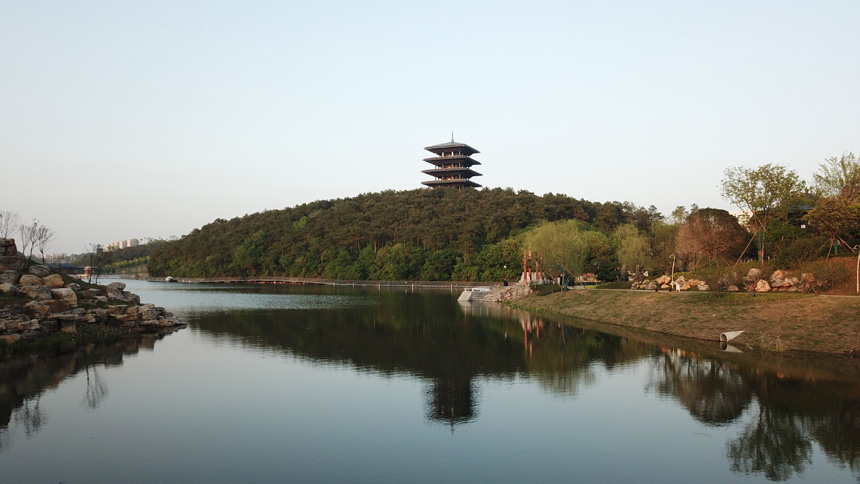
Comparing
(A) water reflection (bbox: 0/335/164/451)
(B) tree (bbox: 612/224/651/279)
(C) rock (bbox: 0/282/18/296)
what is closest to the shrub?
(B) tree (bbox: 612/224/651/279)

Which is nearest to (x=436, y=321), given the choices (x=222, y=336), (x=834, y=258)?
(x=222, y=336)

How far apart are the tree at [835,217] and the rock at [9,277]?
1736 inches

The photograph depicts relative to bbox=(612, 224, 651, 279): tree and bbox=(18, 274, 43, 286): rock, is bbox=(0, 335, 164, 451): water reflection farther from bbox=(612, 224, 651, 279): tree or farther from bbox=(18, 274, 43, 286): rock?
bbox=(612, 224, 651, 279): tree

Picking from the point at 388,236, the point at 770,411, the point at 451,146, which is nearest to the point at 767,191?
the point at 770,411

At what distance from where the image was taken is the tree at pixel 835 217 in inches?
1330

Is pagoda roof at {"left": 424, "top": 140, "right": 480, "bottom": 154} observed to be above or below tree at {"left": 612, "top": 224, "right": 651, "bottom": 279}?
Result: above

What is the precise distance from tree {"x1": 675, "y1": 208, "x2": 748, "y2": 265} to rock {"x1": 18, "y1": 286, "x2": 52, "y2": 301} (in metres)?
41.6

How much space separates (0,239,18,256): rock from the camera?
103 ft

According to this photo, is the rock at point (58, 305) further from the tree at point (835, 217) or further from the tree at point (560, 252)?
the tree at point (835, 217)

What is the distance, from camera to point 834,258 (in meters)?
33.1

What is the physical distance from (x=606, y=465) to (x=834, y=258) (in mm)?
28119

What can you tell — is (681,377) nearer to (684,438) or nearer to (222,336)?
(684,438)

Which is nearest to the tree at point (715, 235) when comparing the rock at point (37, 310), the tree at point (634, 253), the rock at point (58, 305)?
the tree at point (634, 253)

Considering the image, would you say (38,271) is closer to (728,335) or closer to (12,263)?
(12,263)
